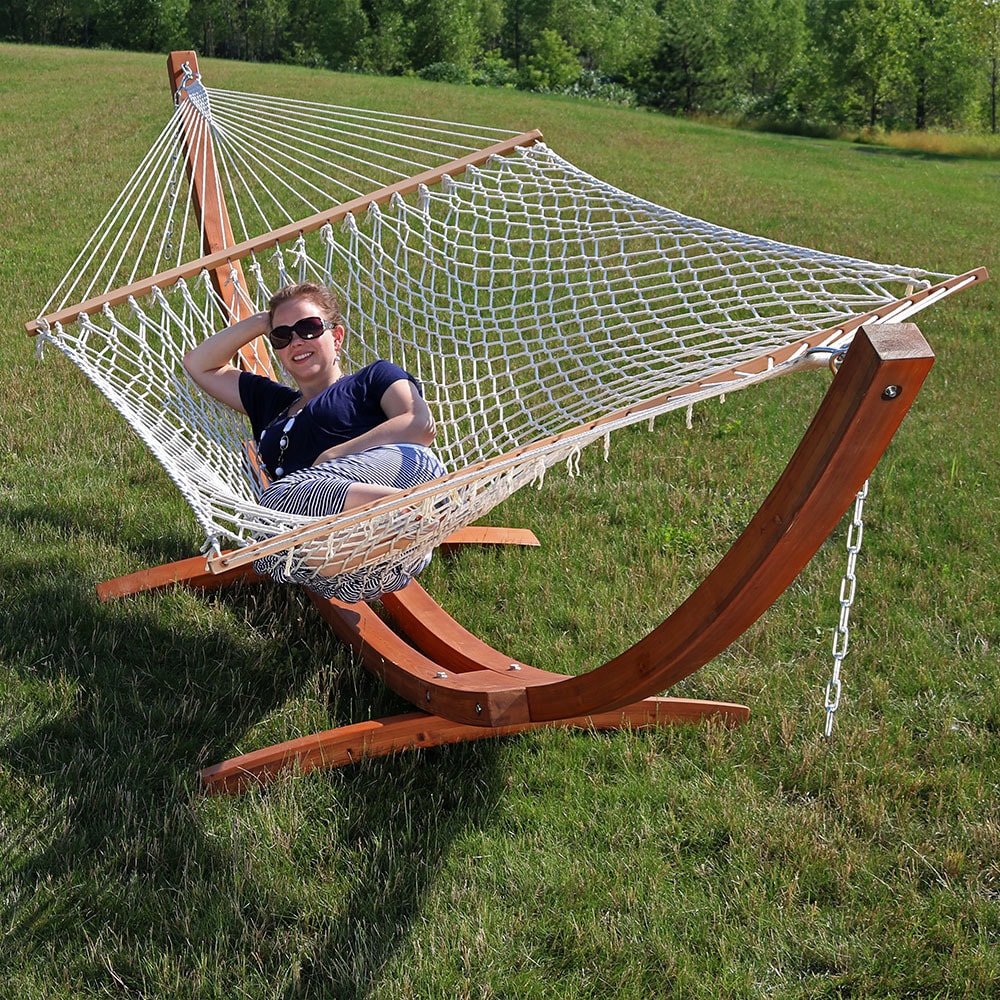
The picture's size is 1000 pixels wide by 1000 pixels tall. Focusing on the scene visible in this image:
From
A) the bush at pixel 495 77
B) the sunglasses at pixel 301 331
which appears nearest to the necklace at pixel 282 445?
the sunglasses at pixel 301 331

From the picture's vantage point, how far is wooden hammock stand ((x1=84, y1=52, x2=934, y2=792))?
4.72 ft

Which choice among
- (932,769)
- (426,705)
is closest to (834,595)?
(932,769)

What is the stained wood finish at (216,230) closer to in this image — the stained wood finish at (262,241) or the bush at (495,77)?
the stained wood finish at (262,241)

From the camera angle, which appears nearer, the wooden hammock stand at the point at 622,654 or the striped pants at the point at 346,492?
the wooden hammock stand at the point at 622,654

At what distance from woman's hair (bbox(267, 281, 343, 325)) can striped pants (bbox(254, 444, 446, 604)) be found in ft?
1.31

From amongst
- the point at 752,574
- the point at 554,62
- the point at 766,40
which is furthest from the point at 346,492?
the point at 766,40

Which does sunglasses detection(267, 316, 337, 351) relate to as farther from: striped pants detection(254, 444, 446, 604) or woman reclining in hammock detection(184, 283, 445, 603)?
striped pants detection(254, 444, 446, 604)

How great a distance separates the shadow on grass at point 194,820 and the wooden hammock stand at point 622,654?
70 millimetres

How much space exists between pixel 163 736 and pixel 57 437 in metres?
1.86

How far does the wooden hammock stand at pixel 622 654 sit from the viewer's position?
1.44 m

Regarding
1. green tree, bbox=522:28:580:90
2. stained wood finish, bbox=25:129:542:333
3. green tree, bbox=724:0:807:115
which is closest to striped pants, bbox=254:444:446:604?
stained wood finish, bbox=25:129:542:333

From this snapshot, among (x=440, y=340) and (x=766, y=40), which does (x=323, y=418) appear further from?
(x=766, y=40)

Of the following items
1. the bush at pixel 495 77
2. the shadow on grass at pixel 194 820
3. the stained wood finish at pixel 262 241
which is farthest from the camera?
the bush at pixel 495 77

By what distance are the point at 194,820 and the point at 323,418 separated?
95cm
